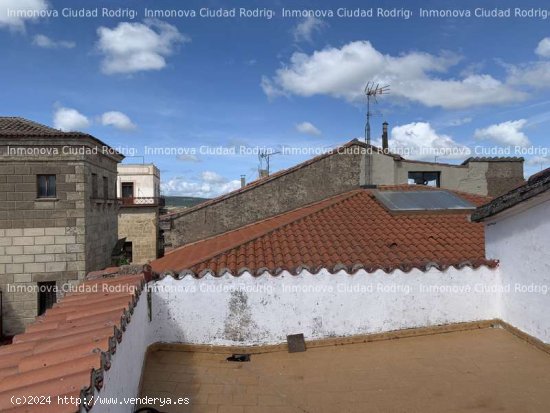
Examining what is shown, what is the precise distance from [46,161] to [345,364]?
13836 mm

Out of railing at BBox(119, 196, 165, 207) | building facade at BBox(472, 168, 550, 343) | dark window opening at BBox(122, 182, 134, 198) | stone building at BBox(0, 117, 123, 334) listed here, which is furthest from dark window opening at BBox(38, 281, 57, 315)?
dark window opening at BBox(122, 182, 134, 198)

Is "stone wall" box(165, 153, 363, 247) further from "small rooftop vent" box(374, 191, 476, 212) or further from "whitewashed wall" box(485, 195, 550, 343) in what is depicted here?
"whitewashed wall" box(485, 195, 550, 343)

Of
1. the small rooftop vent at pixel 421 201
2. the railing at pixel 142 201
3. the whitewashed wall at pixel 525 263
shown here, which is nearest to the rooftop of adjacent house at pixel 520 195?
the whitewashed wall at pixel 525 263

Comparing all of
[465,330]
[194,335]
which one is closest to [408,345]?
[465,330]

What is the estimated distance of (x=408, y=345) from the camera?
240 inches

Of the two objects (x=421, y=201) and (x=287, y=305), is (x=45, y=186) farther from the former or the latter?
(x=421, y=201)

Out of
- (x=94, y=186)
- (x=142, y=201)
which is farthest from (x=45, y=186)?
(x=142, y=201)

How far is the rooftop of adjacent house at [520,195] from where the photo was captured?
4995mm

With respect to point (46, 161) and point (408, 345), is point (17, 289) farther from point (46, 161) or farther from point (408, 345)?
point (408, 345)

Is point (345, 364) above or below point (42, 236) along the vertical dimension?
below

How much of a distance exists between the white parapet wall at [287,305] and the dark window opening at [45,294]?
443 inches

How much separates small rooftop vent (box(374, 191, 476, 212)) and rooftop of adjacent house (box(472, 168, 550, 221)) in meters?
3.33

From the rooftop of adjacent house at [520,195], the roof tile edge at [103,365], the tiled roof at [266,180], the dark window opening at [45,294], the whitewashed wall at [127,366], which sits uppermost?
the tiled roof at [266,180]

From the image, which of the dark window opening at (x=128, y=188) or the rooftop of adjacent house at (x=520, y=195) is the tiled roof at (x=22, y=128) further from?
the dark window opening at (x=128, y=188)
